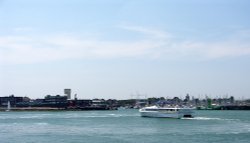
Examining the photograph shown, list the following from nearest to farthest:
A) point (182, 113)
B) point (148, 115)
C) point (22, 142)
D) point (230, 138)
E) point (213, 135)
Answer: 1. point (22, 142)
2. point (230, 138)
3. point (213, 135)
4. point (182, 113)
5. point (148, 115)

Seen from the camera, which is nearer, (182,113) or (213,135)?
(213,135)

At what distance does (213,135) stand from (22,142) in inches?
872

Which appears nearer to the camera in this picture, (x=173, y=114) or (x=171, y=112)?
(x=173, y=114)

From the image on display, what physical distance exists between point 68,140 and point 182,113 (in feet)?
189

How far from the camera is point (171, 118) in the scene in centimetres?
10612

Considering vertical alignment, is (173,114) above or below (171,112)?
below

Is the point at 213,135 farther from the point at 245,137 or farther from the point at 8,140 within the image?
the point at 8,140

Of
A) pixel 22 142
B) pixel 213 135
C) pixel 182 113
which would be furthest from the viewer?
pixel 182 113

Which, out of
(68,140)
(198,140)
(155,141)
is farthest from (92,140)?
(198,140)

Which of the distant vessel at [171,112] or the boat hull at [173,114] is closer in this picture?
the boat hull at [173,114]

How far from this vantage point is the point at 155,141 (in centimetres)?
5069

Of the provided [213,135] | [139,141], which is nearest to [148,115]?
[213,135]

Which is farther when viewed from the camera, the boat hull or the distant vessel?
the distant vessel

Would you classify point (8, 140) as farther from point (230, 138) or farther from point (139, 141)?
point (230, 138)
